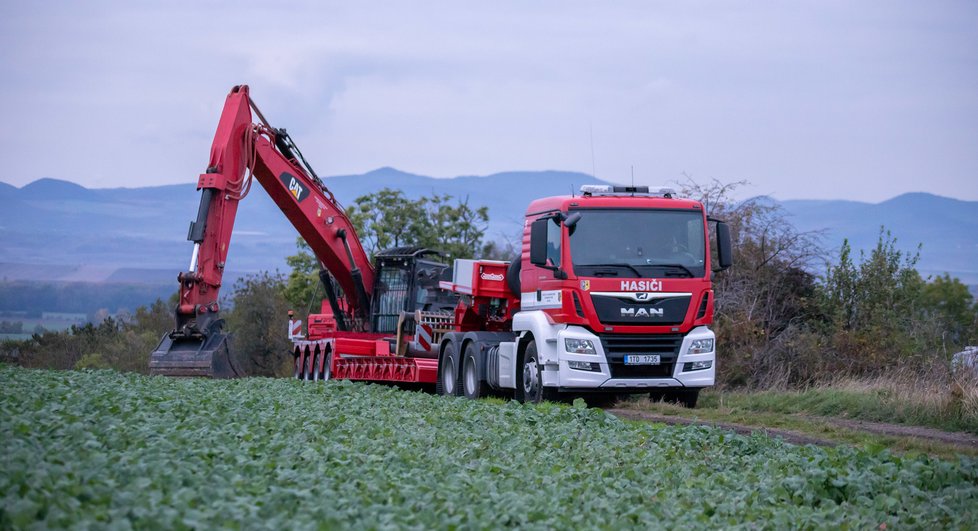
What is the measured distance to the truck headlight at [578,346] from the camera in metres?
18.0

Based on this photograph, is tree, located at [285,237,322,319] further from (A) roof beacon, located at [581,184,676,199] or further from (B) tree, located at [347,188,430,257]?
(A) roof beacon, located at [581,184,676,199]

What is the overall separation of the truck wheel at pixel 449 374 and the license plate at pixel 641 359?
4544mm

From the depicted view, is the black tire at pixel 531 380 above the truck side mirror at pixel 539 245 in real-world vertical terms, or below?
below

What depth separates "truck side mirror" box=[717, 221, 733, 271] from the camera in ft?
60.0

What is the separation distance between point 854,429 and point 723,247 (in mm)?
4063

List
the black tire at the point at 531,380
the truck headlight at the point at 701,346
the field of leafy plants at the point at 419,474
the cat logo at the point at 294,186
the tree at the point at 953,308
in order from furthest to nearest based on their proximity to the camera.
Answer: the cat logo at the point at 294,186, the tree at the point at 953,308, the black tire at the point at 531,380, the truck headlight at the point at 701,346, the field of leafy plants at the point at 419,474

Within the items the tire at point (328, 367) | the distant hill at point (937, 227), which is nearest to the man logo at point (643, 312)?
the tire at point (328, 367)

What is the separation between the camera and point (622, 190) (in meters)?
19.1

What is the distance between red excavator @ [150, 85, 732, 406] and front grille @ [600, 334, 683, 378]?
2 cm

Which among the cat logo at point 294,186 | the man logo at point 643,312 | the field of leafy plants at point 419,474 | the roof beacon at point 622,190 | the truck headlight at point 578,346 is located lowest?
the field of leafy plants at point 419,474

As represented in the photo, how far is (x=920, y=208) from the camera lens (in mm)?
195500

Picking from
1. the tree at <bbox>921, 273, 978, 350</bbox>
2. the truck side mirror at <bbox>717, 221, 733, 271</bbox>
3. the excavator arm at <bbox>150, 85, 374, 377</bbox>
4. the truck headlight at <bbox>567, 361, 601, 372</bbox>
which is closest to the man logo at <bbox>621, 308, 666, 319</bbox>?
the truck headlight at <bbox>567, 361, 601, 372</bbox>

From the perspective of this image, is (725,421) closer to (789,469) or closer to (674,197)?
(674,197)

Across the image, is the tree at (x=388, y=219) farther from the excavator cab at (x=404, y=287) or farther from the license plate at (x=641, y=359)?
the license plate at (x=641, y=359)
